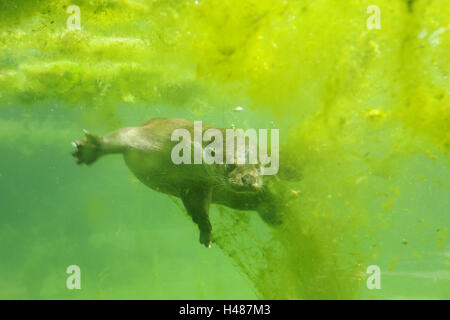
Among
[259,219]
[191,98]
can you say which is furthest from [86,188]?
[259,219]

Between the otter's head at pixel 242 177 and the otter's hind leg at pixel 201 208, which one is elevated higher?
the otter's head at pixel 242 177

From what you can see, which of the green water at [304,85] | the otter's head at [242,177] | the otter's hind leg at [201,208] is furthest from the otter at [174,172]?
the green water at [304,85]

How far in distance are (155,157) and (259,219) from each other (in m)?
2.22

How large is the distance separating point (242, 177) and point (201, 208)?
944 mm

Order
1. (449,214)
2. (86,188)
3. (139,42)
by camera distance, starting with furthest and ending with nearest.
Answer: (86,188) < (449,214) < (139,42)

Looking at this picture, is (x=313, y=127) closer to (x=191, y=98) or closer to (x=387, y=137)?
(x=387, y=137)

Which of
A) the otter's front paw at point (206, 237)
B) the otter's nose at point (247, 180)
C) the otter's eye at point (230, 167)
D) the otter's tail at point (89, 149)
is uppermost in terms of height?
Answer: the otter's tail at point (89, 149)

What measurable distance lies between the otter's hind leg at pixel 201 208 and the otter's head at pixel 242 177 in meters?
0.68

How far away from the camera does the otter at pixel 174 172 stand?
523 centimetres

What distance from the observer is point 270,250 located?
242 inches

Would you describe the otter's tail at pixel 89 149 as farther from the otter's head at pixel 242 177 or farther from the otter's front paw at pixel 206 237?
the otter's head at pixel 242 177

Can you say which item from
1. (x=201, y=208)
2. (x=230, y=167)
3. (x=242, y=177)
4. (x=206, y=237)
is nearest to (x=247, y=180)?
(x=242, y=177)

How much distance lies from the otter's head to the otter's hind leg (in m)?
0.68

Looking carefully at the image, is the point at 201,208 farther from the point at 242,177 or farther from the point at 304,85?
the point at 304,85
